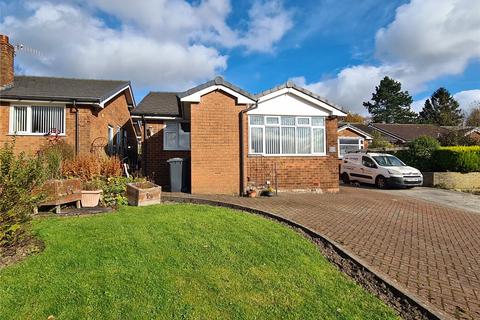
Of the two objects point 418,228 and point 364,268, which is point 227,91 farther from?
point 364,268

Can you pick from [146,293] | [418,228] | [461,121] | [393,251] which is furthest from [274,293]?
[461,121]

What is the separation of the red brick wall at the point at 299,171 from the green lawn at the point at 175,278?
6.11 metres

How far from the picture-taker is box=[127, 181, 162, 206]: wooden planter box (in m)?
8.27

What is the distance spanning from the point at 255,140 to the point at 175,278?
866 cm

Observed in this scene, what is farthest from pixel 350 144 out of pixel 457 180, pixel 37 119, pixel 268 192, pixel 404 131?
pixel 37 119

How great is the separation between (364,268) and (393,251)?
4.48 feet

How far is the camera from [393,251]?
5570 mm

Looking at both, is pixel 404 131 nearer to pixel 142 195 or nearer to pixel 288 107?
pixel 288 107

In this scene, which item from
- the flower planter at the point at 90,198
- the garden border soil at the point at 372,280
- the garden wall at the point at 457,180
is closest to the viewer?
the garden border soil at the point at 372,280

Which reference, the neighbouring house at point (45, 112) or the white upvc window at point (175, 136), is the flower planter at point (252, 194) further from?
the neighbouring house at point (45, 112)

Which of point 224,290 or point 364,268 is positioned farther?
point 364,268

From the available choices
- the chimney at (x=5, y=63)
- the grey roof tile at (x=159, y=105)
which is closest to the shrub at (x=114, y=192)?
the grey roof tile at (x=159, y=105)

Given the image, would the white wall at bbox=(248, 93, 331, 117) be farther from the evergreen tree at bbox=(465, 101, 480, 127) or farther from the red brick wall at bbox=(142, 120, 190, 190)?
the evergreen tree at bbox=(465, 101, 480, 127)

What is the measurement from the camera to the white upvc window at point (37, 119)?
13.5m
